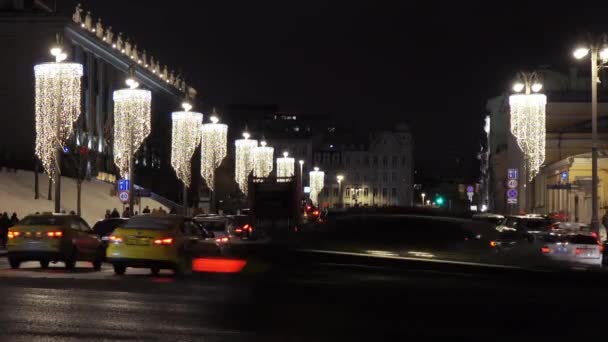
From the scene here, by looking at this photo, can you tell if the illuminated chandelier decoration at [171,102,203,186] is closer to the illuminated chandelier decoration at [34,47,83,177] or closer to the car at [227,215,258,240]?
the illuminated chandelier decoration at [34,47,83,177]

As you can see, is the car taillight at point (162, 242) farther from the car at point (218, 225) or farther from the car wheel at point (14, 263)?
the car at point (218, 225)

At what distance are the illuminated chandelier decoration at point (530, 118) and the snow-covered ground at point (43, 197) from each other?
28282 mm

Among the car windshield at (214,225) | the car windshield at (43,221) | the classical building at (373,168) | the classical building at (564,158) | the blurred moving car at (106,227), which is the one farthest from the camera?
the classical building at (373,168)

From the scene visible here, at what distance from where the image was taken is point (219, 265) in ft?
43.5

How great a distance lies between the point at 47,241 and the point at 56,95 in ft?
44.3

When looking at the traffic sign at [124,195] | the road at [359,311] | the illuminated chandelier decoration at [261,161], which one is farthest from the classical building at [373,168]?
the road at [359,311]

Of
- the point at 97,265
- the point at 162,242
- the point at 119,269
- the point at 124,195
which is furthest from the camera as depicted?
the point at 124,195

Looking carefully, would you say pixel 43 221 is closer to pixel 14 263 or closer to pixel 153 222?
pixel 14 263

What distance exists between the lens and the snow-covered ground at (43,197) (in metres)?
56.9

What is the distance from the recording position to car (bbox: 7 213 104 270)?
26188 millimetres

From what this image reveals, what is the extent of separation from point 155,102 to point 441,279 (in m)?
105

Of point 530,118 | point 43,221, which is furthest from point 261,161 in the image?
point 43,221

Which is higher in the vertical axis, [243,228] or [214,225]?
[214,225]

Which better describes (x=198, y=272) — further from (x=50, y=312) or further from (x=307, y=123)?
(x=307, y=123)
